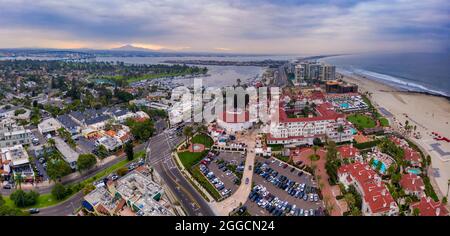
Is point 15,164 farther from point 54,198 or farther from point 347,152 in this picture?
point 347,152

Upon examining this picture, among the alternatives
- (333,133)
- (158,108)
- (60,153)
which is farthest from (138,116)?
(333,133)

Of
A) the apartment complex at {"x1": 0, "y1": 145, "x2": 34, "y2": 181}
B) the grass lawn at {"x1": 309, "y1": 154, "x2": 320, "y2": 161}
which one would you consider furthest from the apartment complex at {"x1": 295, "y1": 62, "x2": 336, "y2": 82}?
the apartment complex at {"x1": 0, "y1": 145, "x2": 34, "y2": 181}

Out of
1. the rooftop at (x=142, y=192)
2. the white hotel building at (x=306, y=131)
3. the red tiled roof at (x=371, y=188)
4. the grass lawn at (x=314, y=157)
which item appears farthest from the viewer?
the white hotel building at (x=306, y=131)

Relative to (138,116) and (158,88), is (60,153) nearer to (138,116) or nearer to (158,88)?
(138,116)

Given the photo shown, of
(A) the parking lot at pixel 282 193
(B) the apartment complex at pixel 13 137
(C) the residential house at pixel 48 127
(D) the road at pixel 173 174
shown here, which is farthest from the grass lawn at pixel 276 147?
(B) the apartment complex at pixel 13 137

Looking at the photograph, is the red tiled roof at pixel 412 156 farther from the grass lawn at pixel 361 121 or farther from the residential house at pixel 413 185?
the grass lawn at pixel 361 121
